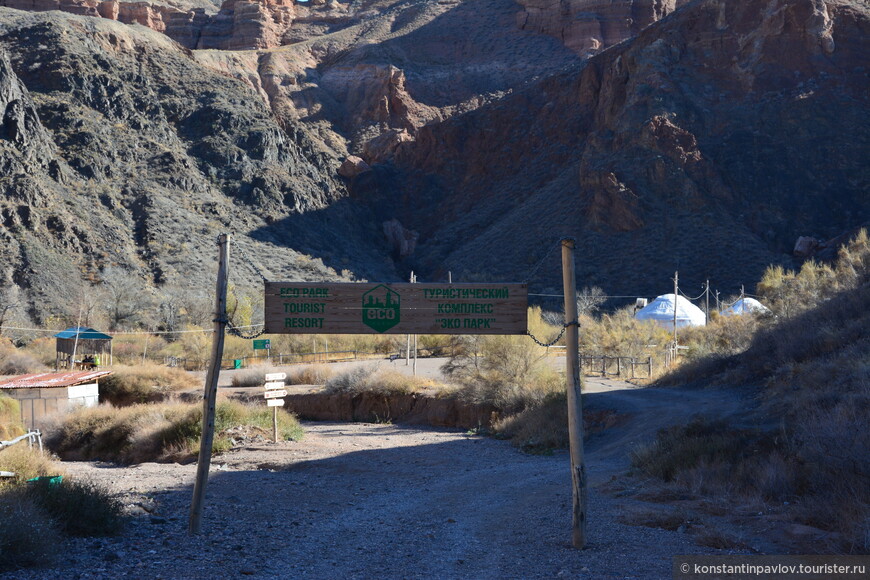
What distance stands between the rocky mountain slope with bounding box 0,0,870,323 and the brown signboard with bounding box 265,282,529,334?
138 ft

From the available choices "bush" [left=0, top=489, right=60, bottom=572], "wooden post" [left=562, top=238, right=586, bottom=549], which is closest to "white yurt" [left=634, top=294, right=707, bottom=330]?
"wooden post" [left=562, top=238, right=586, bottom=549]

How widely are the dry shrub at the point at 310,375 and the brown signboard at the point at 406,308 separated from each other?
2433 cm

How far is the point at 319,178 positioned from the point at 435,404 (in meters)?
59.1

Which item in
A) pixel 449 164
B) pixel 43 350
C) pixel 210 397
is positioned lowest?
pixel 210 397

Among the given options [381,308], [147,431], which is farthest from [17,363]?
[381,308]

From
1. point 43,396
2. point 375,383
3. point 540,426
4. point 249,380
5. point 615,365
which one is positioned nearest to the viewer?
point 540,426

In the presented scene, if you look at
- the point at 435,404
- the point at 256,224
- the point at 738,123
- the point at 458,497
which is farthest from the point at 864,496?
the point at 738,123

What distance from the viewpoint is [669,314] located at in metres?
48.3

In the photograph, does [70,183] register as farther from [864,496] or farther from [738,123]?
[864,496]

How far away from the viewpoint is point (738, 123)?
69.2m

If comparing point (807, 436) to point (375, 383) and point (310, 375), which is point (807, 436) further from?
point (310, 375)

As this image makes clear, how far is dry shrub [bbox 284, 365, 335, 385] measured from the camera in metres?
33.4

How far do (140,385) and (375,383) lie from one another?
31.2ft

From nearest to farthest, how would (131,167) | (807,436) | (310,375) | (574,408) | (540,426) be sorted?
(574,408) → (807,436) → (540,426) → (310,375) → (131,167)
